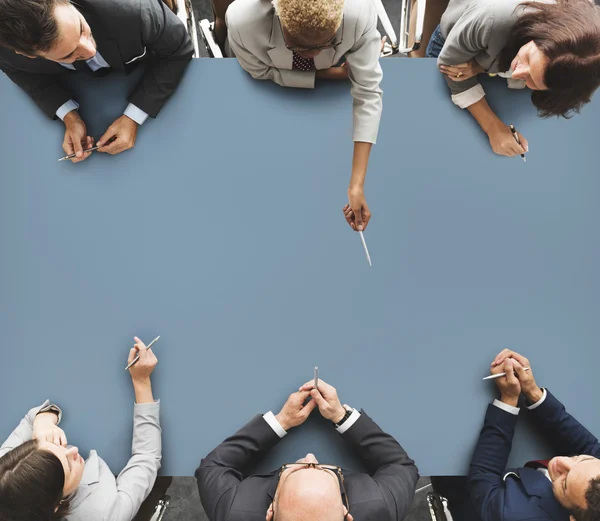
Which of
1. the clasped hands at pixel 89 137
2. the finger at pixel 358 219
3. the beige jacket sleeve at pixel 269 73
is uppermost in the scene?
the beige jacket sleeve at pixel 269 73

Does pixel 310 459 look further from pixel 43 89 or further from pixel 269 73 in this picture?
pixel 43 89

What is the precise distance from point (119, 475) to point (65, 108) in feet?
3.47

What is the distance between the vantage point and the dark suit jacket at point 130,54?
122 cm

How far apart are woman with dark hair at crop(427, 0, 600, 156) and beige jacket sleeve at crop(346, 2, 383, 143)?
0.75 feet

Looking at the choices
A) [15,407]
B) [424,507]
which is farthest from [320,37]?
[424,507]

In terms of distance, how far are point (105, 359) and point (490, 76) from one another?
1427 mm

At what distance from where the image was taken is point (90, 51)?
1180 millimetres

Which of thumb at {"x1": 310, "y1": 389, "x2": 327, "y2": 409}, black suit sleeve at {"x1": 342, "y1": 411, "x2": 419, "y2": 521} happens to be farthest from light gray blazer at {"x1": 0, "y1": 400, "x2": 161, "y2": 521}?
black suit sleeve at {"x1": 342, "y1": 411, "x2": 419, "y2": 521}

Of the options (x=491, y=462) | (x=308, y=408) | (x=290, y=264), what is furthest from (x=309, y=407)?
(x=491, y=462)

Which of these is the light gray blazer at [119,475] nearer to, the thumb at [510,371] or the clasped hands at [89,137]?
the clasped hands at [89,137]

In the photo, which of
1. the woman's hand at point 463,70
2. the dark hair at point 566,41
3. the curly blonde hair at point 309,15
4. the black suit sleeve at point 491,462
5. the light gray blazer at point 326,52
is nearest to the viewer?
the curly blonde hair at point 309,15

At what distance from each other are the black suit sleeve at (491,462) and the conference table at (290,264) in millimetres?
47

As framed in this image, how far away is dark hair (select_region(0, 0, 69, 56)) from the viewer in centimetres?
101

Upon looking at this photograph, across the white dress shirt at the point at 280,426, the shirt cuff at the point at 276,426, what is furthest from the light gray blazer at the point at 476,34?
the shirt cuff at the point at 276,426
